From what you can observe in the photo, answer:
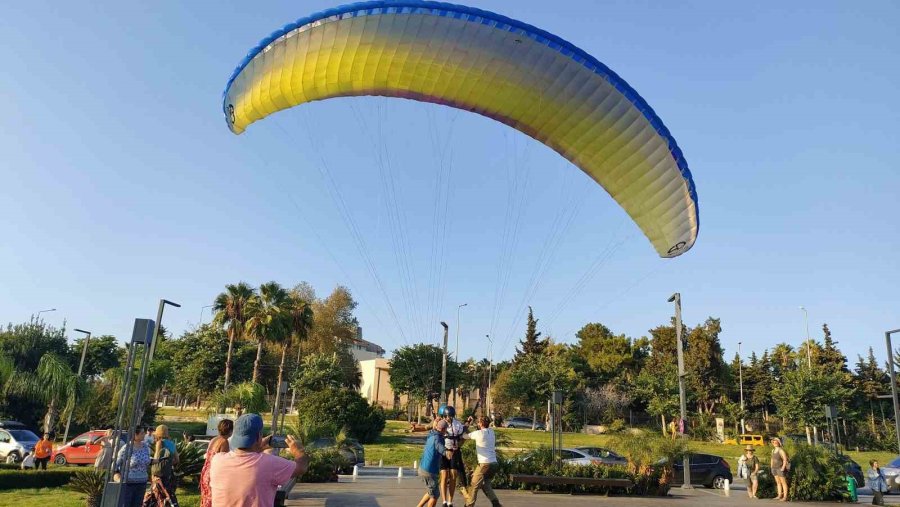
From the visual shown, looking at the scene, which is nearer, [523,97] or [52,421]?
[523,97]

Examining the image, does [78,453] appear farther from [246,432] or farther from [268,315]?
[246,432]

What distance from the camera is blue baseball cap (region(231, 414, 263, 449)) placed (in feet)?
13.9

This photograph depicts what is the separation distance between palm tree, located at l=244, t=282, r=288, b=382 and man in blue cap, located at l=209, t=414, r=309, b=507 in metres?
41.0

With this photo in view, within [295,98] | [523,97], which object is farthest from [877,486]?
[295,98]

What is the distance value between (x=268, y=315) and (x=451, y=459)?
36.0 meters

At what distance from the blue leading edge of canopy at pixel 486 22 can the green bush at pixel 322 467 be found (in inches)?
368

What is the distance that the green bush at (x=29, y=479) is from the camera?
1537 cm

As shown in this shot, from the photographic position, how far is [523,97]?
1340 cm

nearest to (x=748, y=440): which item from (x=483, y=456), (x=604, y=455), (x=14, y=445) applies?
(x=604, y=455)

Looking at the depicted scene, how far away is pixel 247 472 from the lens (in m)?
4.12

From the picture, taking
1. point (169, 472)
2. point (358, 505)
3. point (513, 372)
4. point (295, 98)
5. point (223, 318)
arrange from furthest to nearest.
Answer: point (513, 372)
point (223, 318)
point (295, 98)
point (358, 505)
point (169, 472)

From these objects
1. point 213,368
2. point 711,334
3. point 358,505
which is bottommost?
point 358,505

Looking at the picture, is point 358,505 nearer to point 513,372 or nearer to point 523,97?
point 523,97

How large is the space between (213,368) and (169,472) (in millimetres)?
55957
